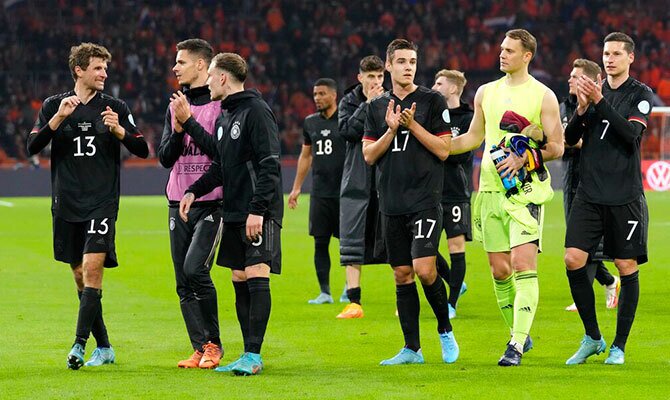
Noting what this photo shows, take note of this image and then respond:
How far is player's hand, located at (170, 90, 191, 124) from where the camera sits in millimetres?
8195

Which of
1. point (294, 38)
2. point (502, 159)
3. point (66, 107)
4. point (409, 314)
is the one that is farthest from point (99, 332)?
point (294, 38)

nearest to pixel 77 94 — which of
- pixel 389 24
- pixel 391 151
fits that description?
pixel 391 151

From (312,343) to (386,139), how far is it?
2022 millimetres

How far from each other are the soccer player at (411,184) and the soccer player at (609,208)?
0.90 metres

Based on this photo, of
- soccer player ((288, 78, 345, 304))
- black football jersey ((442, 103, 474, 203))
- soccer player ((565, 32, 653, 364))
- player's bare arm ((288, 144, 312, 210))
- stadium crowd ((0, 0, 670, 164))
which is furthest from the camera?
stadium crowd ((0, 0, 670, 164))

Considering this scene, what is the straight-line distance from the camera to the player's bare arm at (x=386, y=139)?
8.26 metres

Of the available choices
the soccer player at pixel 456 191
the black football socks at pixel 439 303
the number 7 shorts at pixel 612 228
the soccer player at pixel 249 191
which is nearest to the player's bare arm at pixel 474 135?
the number 7 shorts at pixel 612 228

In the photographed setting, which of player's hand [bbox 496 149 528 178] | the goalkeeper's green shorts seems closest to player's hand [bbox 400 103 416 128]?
player's hand [bbox 496 149 528 178]

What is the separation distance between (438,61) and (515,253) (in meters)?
31.8

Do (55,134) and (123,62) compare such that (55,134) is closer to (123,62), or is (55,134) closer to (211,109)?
(211,109)

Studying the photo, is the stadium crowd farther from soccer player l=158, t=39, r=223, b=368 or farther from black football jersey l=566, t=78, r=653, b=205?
black football jersey l=566, t=78, r=653, b=205

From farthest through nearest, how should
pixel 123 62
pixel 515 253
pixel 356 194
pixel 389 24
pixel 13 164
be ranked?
pixel 389 24 < pixel 123 62 < pixel 13 164 < pixel 356 194 < pixel 515 253

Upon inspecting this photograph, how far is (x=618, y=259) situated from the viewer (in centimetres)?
860

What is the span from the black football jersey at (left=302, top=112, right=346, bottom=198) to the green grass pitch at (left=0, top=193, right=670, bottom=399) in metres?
1.13
